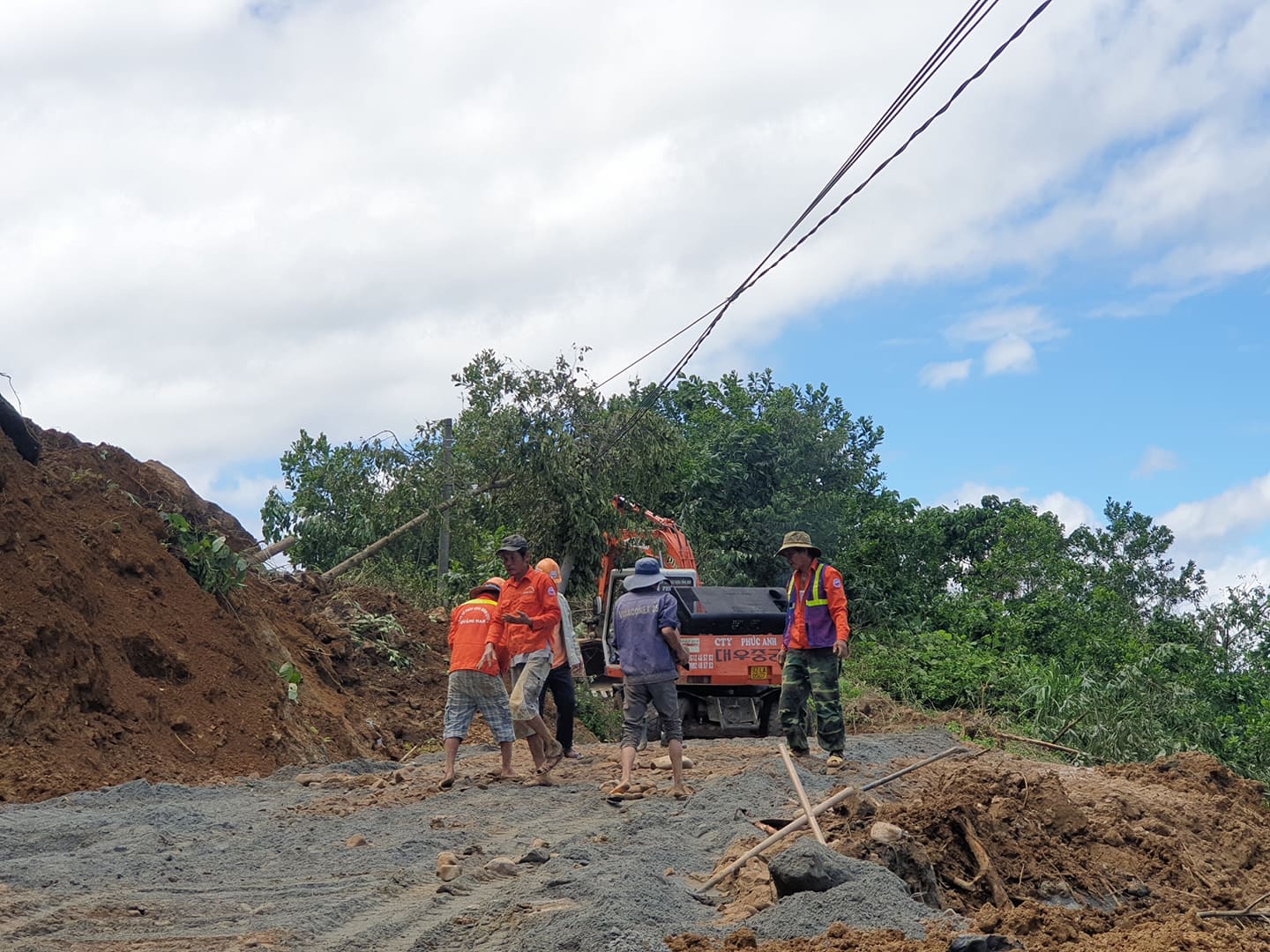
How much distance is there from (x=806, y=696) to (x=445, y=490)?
11588mm

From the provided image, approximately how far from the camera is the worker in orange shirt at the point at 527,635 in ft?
34.2

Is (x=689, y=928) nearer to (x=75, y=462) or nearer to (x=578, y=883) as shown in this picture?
(x=578, y=883)

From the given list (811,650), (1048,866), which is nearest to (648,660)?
(811,650)

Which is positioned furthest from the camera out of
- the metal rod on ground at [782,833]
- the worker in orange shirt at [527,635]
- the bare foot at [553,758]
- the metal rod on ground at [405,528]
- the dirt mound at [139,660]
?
the metal rod on ground at [405,528]

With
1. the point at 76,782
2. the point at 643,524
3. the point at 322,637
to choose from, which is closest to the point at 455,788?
the point at 76,782

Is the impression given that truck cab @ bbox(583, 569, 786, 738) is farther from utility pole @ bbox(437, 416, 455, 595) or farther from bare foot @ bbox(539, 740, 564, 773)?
utility pole @ bbox(437, 416, 455, 595)

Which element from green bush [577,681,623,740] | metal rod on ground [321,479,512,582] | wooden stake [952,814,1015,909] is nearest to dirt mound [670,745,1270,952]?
wooden stake [952,814,1015,909]

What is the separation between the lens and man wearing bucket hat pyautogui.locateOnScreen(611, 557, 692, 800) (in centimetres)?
973

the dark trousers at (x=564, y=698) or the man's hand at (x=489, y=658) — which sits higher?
the man's hand at (x=489, y=658)

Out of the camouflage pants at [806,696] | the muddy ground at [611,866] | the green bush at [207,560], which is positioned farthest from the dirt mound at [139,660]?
the camouflage pants at [806,696]

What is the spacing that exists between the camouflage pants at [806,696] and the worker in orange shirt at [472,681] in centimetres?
238

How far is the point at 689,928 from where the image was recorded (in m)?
5.77

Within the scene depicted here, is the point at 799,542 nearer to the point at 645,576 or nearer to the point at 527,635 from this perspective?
the point at 645,576

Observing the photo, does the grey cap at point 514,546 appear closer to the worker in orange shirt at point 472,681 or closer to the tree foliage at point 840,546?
the worker in orange shirt at point 472,681
